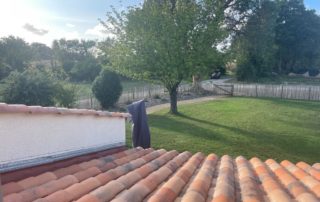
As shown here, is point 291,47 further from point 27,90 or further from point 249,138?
point 27,90

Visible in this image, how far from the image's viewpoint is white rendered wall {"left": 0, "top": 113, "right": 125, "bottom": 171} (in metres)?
3.74

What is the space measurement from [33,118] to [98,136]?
1883 millimetres

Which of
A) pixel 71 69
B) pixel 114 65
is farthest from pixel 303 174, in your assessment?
pixel 71 69

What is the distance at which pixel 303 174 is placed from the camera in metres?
4.58

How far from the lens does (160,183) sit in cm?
386

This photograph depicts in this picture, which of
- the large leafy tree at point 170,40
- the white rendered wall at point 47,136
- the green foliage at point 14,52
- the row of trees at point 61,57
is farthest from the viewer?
the row of trees at point 61,57

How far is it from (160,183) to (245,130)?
1493 cm

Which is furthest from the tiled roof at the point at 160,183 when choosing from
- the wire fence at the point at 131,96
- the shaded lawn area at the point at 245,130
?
the wire fence at the point at 131,96

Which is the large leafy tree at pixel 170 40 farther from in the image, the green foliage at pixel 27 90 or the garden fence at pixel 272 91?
the garden fence at pixel 272 91

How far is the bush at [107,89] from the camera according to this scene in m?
24.9

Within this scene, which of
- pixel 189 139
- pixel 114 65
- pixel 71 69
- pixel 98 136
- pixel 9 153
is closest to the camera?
pixel 9 153

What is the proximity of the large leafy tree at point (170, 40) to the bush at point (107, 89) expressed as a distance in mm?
3284

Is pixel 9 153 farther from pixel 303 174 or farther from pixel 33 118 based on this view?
pixel 303 174

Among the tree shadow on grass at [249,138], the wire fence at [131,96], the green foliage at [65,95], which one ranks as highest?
the green foliage at [65,95]
